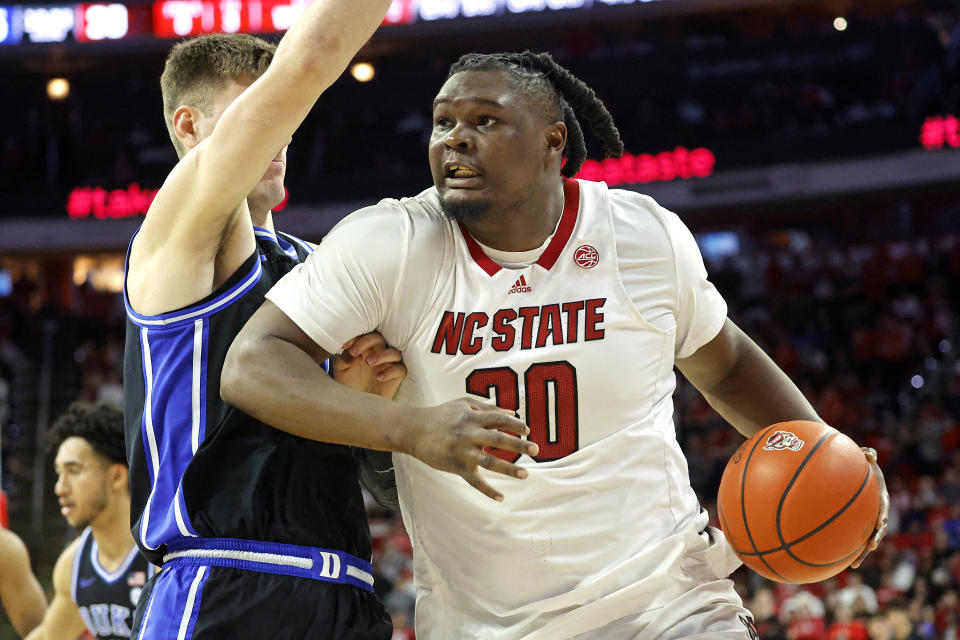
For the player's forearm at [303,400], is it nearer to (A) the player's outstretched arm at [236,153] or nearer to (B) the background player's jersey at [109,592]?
(A) the player's outstretched arm at [236,153]

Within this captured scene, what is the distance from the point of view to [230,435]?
9.59 feet

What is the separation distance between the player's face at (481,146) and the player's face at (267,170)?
49 cm

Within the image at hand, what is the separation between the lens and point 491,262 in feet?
10.3

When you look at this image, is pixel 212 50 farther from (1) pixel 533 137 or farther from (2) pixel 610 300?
(2) pixel 610 300

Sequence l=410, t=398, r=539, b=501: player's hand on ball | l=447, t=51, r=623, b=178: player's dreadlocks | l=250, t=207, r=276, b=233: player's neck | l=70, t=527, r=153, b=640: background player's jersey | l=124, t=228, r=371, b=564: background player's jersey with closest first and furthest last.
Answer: l=410, t=398, r=539, b=501: player's hand on ball → l=124, t=228, r=371, b=564: background player's jersey → l=447, t=51, r=623, b=178: player's dreadlocks → l=250, t=207, r=276, b=233: player's neck → l=70, t=527, r=153, b=640: background player's jersey

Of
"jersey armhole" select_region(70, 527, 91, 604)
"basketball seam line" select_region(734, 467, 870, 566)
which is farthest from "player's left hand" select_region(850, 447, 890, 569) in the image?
"jersey armhole" select_region(70, 527, 91, 604)

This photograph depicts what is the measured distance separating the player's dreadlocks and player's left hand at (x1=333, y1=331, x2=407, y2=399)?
0.81 meters

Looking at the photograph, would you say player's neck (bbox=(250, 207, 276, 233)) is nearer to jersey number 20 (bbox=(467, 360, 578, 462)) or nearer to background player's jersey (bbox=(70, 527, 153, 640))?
jersey number 20 (bbox=(467, 360, 578, 462))

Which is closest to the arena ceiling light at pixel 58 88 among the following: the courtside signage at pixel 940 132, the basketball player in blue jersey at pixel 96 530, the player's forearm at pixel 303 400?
the courtside signage at pixel 940 132

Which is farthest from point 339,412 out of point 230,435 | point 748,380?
point 748,380

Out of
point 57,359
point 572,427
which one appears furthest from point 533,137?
point 57,359

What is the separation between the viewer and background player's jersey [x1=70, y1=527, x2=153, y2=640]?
5492mm

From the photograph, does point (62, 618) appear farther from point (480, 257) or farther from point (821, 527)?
point (821, 527)

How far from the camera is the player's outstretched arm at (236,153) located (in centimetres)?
276
